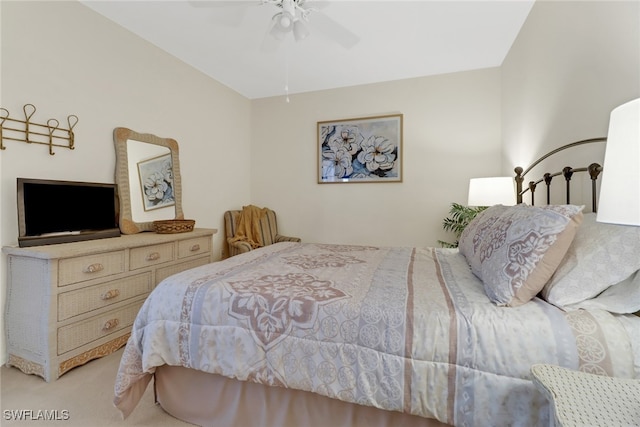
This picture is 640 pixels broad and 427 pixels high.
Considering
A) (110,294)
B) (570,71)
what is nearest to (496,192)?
(570,71)

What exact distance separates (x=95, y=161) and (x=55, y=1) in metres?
1.15

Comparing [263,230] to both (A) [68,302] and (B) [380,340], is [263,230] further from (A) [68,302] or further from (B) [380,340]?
(B) [380,340]

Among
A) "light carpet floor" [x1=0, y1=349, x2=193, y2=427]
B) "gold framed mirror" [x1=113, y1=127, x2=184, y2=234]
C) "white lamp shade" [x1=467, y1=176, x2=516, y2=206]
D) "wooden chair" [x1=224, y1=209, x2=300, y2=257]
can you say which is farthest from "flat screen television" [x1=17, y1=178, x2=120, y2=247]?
"white lamp shade" [x1=467, y1=176, x2=516, y2=206]

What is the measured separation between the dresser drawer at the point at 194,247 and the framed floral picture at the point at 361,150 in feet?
5.69

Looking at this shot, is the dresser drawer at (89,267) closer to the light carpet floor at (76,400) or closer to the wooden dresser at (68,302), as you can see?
the wooden dresser at (68,302)

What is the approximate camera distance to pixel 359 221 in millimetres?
3750

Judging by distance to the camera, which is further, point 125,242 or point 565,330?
point 125,242

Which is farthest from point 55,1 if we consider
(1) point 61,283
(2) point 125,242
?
(1) point 61,283

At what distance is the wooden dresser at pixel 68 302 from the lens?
1.68m

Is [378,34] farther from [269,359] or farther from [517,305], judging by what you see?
[269,359]

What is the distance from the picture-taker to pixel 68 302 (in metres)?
1.74

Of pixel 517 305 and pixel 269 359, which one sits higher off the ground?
pixel 517 305

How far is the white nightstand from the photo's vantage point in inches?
25.7

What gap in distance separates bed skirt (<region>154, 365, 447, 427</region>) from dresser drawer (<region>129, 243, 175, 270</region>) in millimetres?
1051
